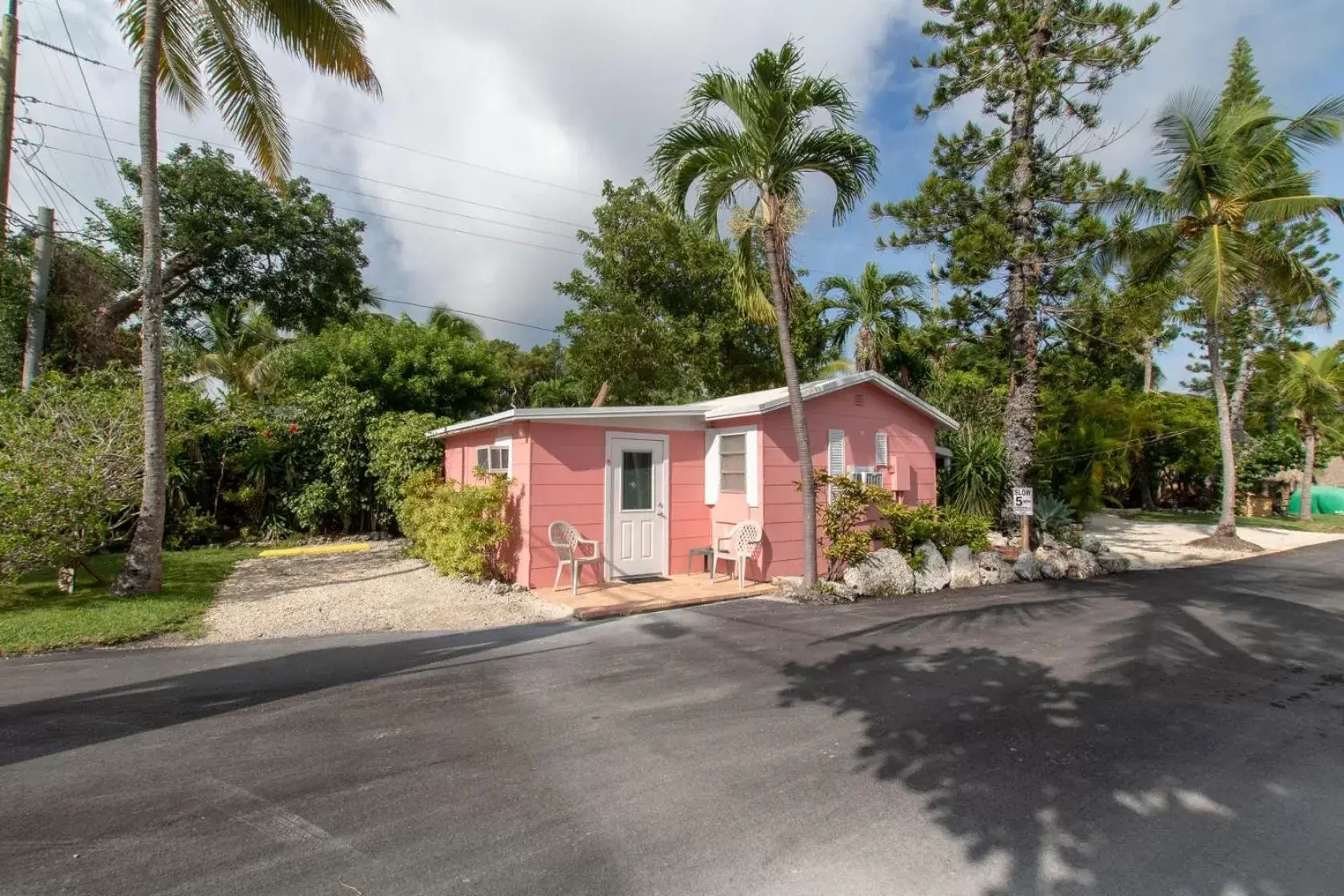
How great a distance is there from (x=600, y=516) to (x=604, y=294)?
9.96 metres

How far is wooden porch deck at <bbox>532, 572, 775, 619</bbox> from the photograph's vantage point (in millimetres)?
7918

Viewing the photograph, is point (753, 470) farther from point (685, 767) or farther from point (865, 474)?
point (685, 767)

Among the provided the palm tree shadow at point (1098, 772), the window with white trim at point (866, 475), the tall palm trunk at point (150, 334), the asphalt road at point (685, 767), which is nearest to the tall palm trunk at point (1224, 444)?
the window with white trim at point (866, 475)

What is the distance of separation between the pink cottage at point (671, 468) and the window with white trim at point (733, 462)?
0.02m

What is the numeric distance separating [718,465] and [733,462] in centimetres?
27

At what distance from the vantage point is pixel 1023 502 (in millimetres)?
11016

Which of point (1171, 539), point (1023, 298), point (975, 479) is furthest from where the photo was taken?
point (1171, 539)

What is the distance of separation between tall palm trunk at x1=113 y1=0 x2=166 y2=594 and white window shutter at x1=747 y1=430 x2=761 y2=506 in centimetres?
780

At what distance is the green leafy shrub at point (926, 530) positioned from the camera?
33.3 feet

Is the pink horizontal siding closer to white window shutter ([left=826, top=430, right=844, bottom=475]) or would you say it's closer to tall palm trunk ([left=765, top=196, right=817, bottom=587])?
white window shutter ([left=826, top=430, right=844, bottom=475])

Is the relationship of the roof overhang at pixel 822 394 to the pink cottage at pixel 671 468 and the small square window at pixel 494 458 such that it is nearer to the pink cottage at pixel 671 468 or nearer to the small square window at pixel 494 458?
the pink cottage at pixel 671 468

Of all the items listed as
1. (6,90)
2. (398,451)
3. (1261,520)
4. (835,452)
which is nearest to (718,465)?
(835,452)

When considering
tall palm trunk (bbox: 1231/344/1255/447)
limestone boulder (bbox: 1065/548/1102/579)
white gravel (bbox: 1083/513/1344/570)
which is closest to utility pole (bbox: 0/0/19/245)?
limestone boulder (bbox: 1065/548/1102/579)

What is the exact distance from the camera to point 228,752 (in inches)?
152
